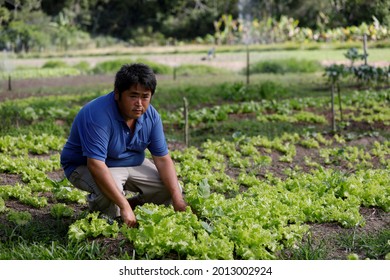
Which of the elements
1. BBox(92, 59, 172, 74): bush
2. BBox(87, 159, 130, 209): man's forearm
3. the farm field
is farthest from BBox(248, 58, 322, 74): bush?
BBox(87, 159, 130, 209): man's forearm

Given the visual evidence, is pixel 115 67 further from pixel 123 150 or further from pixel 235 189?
pixel 123 150

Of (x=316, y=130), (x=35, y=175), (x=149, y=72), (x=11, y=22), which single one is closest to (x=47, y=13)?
(x=11, y=22)

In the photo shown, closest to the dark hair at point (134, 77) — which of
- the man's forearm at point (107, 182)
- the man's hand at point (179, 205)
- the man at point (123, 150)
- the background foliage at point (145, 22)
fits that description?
the man at point (123, 150)

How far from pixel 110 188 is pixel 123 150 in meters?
0.62

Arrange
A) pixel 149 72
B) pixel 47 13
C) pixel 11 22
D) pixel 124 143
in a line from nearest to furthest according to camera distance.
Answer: pixel 149 72 < pixel 124 143 < pixel 11 22 < pixel 47 13

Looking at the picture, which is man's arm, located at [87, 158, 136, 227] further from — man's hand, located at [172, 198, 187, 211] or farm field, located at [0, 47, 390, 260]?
man's hand, located at [172, 198, 187, 211]

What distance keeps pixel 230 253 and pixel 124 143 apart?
4.81ft

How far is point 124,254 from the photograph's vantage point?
5176 millimetres

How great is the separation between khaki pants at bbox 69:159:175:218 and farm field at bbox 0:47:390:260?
21 cm

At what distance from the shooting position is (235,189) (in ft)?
25.3

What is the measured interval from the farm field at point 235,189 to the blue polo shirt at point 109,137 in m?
0.53

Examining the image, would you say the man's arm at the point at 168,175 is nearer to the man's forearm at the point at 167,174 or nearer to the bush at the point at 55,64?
the man's forearm at the point at 167,174

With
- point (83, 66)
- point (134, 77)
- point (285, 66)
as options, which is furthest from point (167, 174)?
point (83, 66)

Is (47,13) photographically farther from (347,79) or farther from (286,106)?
(286,106)
